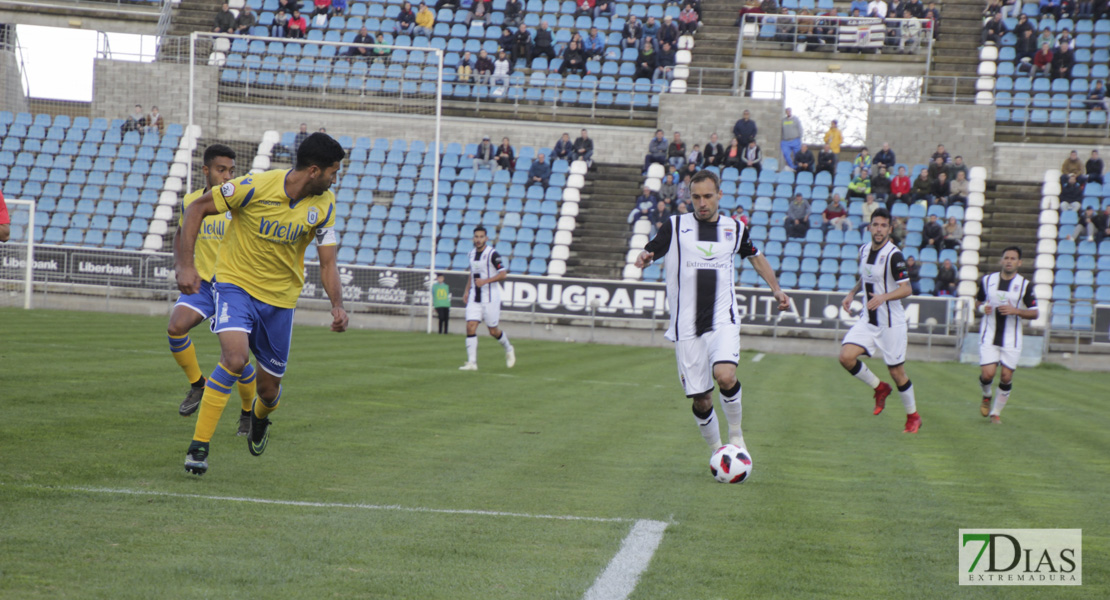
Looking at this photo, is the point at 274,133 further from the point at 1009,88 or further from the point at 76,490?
the point at 76,490

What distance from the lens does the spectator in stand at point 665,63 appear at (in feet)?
119

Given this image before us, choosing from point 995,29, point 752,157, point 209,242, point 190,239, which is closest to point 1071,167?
point 995,29

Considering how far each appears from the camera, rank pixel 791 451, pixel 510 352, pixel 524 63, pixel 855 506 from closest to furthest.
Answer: pixel 855 506 → pixel 791 451 → pixel 510 352 → pixel 524 63

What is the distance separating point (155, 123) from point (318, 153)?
3044cm

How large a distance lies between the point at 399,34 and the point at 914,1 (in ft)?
59.9

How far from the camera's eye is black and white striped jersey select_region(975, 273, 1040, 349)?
13.6m

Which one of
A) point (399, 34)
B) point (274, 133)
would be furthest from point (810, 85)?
point (274, 133)

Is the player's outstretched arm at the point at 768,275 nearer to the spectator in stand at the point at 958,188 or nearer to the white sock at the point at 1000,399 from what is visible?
the white sock at the point at 1000,399

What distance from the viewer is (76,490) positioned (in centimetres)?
582

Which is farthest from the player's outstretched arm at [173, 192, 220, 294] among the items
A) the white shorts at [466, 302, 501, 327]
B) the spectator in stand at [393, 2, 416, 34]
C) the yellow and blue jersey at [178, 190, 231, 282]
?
the spectator in stand at [393, 2, 416, 34]

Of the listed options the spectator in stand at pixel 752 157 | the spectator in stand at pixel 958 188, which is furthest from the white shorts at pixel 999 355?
the spectator in stand at pixel 752 157

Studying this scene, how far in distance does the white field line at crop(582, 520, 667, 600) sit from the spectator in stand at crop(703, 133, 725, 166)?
2763cm

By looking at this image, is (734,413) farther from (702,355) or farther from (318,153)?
(318,153)

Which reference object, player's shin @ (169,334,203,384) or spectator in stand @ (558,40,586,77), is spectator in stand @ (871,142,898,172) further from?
player's shin @ (169,334,203,384)
